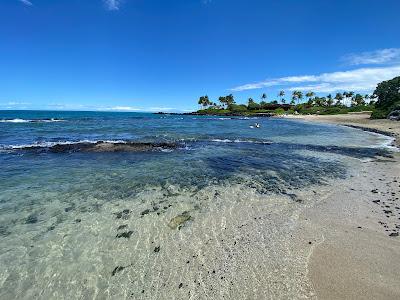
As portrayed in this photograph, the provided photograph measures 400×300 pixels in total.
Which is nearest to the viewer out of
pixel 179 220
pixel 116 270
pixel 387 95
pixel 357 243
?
pixel 116 270

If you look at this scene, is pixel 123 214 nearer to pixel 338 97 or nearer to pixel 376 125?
pixel 376 125

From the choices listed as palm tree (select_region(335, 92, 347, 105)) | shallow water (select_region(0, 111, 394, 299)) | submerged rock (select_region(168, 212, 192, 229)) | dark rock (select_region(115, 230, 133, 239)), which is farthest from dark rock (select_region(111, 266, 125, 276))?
palm tree (select_region(335, 92, 347, 105))

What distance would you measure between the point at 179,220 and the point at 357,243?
6.10 meters

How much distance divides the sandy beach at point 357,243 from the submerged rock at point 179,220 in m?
4.55

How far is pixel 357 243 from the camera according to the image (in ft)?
28.0

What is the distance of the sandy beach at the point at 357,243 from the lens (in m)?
6.46

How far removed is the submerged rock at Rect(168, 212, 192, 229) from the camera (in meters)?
9.92

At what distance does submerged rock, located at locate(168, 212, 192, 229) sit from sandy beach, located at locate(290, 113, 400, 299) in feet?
14.9

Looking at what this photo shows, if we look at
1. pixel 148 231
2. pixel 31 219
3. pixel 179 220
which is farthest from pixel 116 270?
pixel 31 219

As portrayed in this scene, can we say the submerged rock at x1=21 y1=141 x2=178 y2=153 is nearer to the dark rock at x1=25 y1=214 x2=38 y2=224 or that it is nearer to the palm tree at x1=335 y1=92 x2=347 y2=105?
the dark rock at x1=25 y1=214 x2=38 y2=224

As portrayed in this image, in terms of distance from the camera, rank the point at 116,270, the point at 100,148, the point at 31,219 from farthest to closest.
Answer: the point at 100,148
the point at 31,219
the point at 116,270

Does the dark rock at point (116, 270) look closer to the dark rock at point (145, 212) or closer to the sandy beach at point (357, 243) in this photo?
the dark rock at point (145, 212)

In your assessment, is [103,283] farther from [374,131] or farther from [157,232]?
[374,131]

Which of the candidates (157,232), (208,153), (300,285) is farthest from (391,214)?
(208,153)
